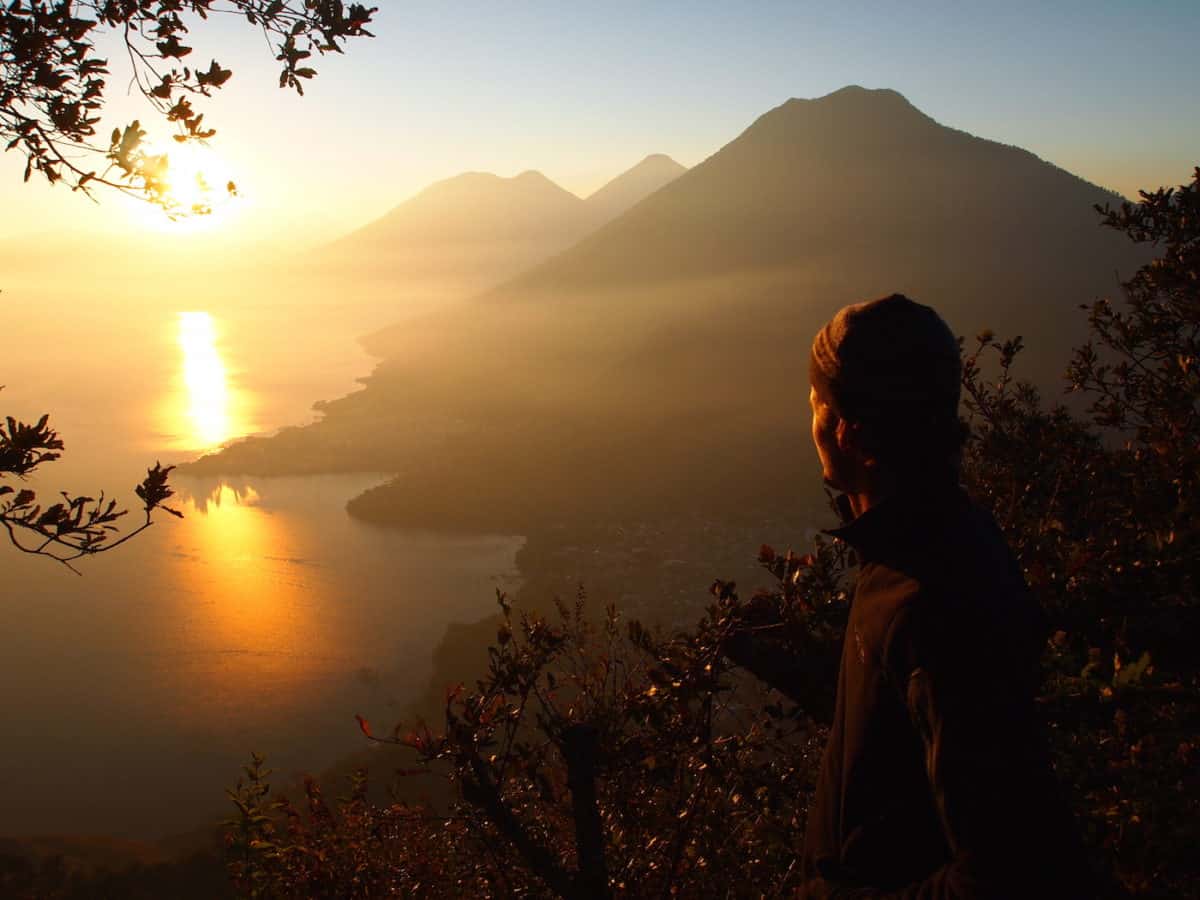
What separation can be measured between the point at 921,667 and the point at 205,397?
12875cm

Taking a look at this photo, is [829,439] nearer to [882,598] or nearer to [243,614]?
[882,598]

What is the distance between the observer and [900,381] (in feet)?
5.42

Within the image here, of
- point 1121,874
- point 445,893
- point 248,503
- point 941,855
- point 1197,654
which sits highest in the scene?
point 941,855

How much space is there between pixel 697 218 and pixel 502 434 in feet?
363

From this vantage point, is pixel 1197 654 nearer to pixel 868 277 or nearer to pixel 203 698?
pixel 203 698

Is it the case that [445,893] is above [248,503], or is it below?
above

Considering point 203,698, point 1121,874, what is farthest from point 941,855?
point 203,698

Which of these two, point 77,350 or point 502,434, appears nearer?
point 502,434

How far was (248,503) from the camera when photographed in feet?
221

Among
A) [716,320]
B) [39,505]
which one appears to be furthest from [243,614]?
[716,320]

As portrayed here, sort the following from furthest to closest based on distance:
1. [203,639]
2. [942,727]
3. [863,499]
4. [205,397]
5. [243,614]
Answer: [205,397] < [243,614] < [203,639] < [863,499] < [942,727]

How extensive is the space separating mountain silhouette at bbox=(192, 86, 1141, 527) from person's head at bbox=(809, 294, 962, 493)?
66381 millimetres

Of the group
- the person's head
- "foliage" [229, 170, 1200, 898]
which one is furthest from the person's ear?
"foliage" [229, 170, 1200, 898]

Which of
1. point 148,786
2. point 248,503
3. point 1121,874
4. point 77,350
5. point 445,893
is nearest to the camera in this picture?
point 1121,874
